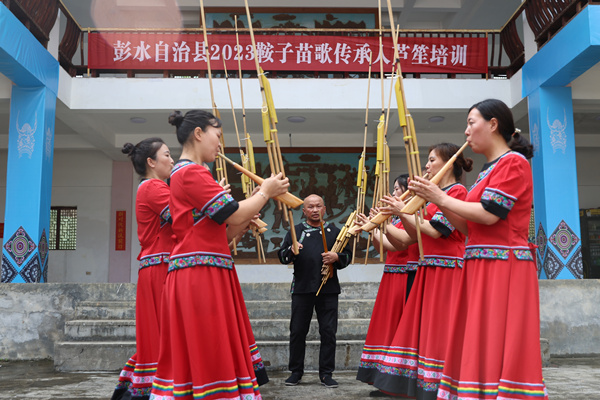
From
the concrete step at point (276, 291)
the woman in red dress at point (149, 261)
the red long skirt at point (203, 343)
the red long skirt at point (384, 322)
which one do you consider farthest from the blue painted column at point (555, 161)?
the red long skirt at point (203, 343)

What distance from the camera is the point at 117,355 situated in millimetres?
3723

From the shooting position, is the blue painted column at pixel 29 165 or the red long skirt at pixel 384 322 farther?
the blue painted column at pixel 29 165

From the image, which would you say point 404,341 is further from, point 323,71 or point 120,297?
point 323,71

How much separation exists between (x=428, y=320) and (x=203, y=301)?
3.43ft

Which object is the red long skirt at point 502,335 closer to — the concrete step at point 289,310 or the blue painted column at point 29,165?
the concrete step at point 289,310

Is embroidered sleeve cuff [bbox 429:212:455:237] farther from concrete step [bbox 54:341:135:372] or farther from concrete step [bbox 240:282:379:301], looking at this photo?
concrete step [bbox 240:282:379:301]

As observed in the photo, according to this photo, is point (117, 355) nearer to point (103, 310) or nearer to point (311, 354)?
point (103, 310)

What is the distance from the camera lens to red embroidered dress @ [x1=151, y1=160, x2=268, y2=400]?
176cm

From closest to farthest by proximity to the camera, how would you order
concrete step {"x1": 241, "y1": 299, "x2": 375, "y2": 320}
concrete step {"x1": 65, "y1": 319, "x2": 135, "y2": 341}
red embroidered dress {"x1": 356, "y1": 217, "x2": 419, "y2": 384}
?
red embroidered dress {"x1": 356, "y1": 217, "x2": 419, "y2": 384}
concrete step {"x1": 65, "y1": 319, "x2": 135, "y2": 341}
concrete step {"x1": 241, "y1": 299, "x2": 375, "y2": 320}

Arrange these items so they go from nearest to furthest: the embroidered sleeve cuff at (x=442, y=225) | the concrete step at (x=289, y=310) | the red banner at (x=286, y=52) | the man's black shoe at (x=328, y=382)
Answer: the embroidered sleeve cuff at (x=442, y=225) → the man's black shoe at (x=328, y=382) → the concrete step at (x=289, y=310) → the red banner at (x=286, y=52)

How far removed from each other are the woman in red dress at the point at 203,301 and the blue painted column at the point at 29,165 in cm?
382

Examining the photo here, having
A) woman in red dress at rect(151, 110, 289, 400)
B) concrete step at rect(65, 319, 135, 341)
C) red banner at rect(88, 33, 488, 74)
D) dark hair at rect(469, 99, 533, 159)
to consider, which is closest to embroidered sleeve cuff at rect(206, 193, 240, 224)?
woman in red dress at rect(151, 110, 289, 400)

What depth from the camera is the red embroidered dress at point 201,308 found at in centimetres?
176

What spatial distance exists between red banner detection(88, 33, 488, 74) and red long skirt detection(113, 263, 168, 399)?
411 cm
